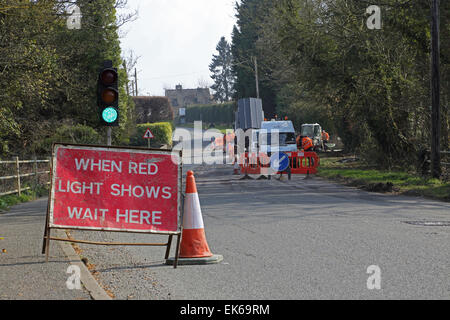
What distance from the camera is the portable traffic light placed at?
1176cm

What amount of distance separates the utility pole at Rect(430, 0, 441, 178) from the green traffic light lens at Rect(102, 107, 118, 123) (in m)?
12.6

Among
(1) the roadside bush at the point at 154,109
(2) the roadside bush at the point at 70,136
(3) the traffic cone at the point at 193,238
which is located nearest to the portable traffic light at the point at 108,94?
(3) the traffic cone at the point at 193,238

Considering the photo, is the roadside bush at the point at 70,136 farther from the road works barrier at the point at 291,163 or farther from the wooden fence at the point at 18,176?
the road works barrier at the point at 291,163

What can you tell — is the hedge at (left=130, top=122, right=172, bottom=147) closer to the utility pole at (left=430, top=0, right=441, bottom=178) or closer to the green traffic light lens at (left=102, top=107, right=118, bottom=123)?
the utility pole at (left=430, top=0, right=441, bottom=178)

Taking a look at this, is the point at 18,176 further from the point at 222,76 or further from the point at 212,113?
the point at 222,76

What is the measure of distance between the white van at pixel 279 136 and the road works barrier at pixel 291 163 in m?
2.75

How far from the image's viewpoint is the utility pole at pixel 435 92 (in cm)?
2033

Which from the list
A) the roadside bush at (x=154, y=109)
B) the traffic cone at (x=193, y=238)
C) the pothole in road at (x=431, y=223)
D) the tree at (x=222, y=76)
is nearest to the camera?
the traffic cone at (x=193, y=238)

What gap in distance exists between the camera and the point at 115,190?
27.1ft

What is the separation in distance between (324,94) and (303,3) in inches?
190

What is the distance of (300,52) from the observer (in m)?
28.9

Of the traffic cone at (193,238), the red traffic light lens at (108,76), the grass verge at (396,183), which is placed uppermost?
the red traffic light lens at (108,76)

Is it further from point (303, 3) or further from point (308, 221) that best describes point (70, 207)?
point (303, 3)

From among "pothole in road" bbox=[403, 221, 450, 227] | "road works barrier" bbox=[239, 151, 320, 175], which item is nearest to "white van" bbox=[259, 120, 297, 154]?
"road works barrier" bbox=[239, 151, 320, 175]
